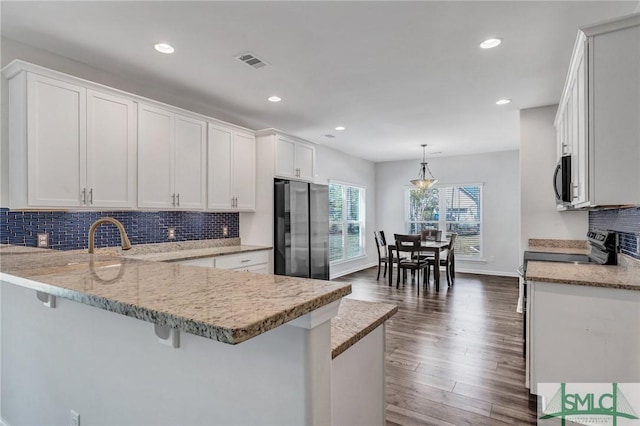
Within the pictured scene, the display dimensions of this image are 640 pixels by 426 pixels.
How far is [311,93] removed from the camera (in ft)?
11.7

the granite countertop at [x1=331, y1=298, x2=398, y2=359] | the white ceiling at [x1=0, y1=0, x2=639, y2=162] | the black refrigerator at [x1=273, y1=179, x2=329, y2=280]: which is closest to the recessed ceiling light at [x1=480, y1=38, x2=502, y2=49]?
the white ceiling at [x1=0, y1=0, x2=639, y2=162]

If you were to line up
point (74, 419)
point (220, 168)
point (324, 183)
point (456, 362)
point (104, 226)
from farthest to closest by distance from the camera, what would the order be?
point (324, 183), point (220, 168), point (104, 226), point (456, 362), point (74, 419)

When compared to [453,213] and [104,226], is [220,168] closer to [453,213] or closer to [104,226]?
[104,226]

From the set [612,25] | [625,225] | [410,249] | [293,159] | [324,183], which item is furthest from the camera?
[324,183]

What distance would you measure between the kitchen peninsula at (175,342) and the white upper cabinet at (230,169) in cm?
219

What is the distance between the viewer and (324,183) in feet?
21.1

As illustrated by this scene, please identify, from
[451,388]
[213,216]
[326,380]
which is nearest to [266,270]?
[213,216]

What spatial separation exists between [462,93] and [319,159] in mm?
3125

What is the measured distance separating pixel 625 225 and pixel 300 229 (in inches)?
125

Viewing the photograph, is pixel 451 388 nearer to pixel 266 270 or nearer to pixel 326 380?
pixel 326 380

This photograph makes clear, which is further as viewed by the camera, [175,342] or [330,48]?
[330,48]

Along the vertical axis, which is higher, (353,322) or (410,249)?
(353,322)

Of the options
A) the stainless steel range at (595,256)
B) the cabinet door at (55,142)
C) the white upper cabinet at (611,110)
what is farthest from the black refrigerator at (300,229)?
the white upper cabinet at (611,110)

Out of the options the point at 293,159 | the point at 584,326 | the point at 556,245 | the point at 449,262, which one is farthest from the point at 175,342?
the point at 449,262
